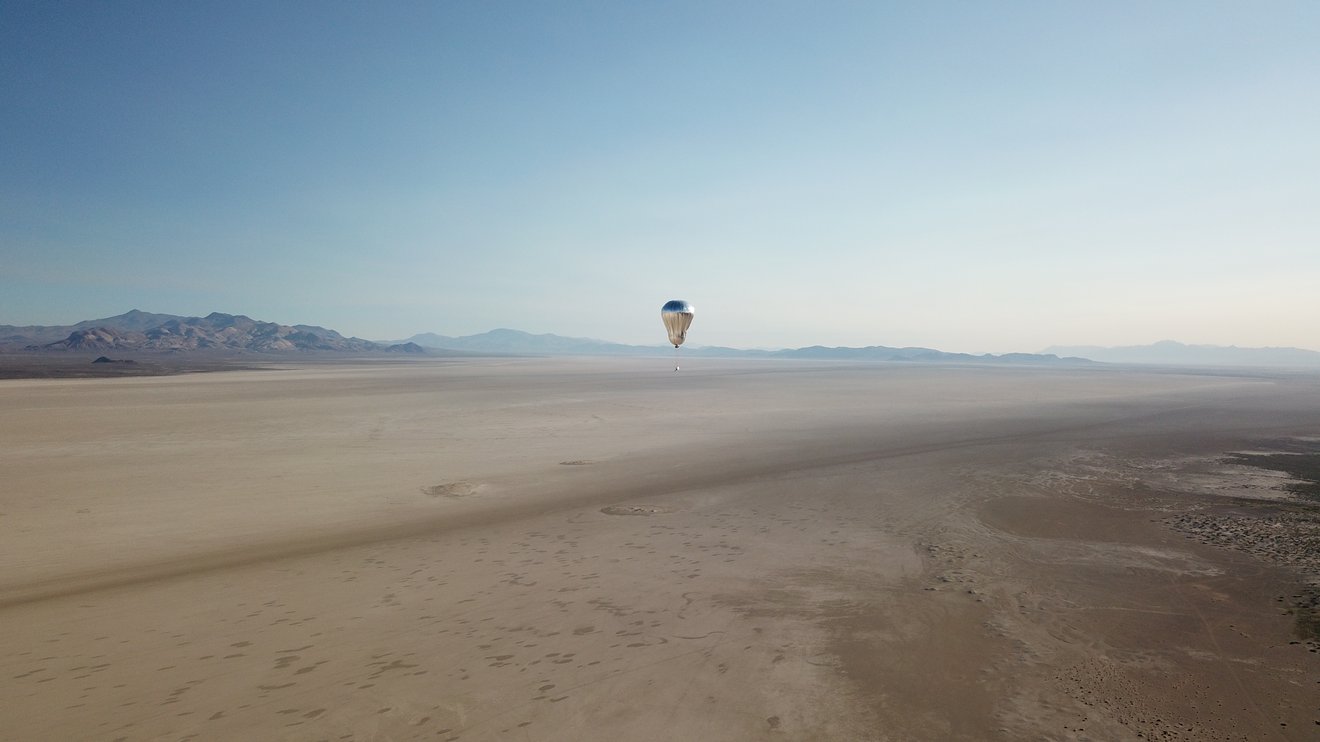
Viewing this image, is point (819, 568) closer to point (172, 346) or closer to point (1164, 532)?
point (1164, 532)

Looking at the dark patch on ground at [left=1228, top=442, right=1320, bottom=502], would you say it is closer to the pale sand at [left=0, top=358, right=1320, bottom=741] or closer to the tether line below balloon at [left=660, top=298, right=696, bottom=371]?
the pale sand at [left=0, top=358, right=1320, bottom=741]

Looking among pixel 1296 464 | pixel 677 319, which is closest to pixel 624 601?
pixel 1296 464

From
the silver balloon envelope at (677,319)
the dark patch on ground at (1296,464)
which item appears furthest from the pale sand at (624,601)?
the silver balloon envelope at (677,319)

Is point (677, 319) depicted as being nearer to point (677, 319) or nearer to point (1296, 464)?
point (677, 319)

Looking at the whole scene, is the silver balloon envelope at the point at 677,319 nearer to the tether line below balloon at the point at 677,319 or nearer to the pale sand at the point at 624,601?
the tether line below balloon at the point at 677,319

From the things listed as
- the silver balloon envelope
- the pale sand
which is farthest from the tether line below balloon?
the pale sand

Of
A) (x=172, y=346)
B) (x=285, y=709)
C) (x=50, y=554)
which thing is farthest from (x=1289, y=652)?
(x=172, y=346)

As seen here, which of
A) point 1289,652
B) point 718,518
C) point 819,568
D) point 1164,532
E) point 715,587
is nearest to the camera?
point 1289,652
